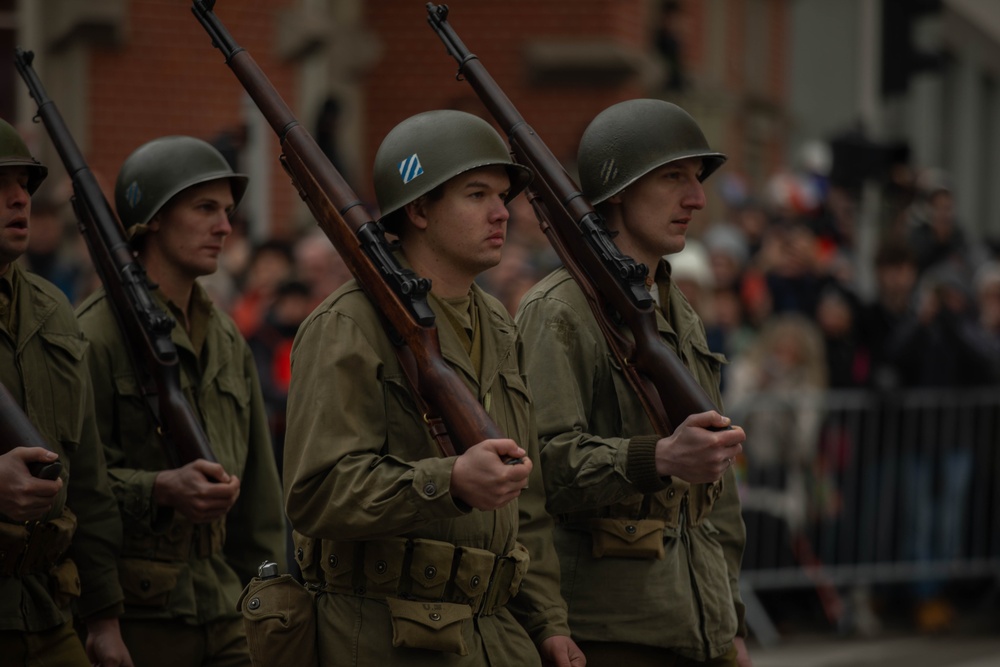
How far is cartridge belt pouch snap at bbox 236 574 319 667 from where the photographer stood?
4535 mm

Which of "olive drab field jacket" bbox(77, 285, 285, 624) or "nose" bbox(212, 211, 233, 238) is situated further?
"nose" bbox(212, 211, 233, 238)

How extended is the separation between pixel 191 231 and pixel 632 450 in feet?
5.82

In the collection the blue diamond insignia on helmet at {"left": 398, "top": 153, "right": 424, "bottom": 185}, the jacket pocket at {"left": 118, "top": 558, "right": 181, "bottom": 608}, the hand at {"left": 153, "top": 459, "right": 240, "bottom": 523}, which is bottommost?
the jacket pocket at {"left": 118, "top": 558, "right": 181, "bottom": 608}

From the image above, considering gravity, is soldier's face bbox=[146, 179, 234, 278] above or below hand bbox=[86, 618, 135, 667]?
above

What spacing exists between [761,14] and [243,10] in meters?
14.6

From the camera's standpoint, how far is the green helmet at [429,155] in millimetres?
4785

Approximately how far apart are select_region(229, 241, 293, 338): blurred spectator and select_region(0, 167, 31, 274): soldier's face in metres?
4.71

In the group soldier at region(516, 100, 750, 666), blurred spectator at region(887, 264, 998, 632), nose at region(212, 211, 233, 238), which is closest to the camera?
soldier at region(516, 100, 750, 666)

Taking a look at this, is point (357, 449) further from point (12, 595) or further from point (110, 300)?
point (110, 300)

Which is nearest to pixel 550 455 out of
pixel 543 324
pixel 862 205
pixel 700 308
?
pixel 543 324

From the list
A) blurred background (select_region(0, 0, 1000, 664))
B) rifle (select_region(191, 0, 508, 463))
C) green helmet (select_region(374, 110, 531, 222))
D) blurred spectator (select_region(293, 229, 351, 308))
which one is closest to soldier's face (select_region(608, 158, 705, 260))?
green helmet (select_region(374, 110, 531, 222))

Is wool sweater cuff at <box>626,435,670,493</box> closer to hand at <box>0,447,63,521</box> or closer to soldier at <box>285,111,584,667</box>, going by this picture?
soldier at <box>285,111,584,667</box>

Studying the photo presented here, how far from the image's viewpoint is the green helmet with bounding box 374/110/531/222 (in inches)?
188

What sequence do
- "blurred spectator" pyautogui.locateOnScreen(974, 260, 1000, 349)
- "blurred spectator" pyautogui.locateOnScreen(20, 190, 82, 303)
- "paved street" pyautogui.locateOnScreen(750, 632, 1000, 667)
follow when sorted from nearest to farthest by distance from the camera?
"blurred spectator" pyautogui.locateOnScreen(20, 190, 82, 303)
"paved street" pyautogui.locateOnScreen(750, 632, 1000, 667)
"blurred spectator" pyautogui.locateOnScreen(974, 260, 1000, 349)
